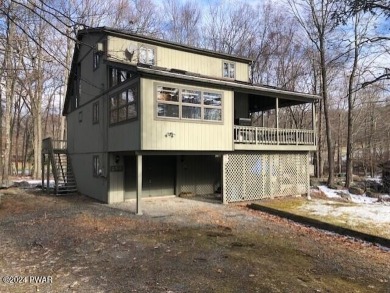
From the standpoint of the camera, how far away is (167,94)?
1250 centimetres

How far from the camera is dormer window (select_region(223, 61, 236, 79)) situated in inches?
741

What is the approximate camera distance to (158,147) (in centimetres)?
1222

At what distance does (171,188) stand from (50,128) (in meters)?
40.7

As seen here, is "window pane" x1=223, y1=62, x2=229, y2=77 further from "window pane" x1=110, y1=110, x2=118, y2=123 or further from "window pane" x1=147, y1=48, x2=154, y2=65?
"window pane" x1=110, y1=110, x2=118, y2=123

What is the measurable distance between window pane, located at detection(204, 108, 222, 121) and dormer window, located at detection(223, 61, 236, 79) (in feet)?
17.8

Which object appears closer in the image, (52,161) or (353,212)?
(353,212)

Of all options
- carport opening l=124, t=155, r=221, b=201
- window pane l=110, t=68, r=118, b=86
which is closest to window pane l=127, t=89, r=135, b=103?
window pane l=110, t=68, r=118, b=86

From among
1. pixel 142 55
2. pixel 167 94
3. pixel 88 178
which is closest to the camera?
pixel 167 94

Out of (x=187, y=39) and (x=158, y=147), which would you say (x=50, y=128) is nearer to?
(x=187, y=39)

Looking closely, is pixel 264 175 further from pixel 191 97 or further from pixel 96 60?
pixel 96 60

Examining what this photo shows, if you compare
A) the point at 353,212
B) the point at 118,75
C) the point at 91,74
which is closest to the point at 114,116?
the point at 118,75

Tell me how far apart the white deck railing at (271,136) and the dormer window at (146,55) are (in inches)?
207

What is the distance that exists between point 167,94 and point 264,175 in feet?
20.8

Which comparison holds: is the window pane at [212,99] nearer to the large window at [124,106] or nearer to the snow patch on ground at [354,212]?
the large window at [124,106]
